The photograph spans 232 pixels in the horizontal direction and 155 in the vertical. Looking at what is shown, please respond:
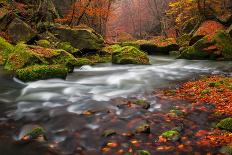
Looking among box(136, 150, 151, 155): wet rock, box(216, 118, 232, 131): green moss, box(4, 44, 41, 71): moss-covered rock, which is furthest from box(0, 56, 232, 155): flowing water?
box(216, 118, 232, 131): green moss

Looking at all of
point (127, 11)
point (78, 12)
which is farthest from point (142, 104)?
point (127, 11)

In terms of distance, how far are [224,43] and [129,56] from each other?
17.7 feet

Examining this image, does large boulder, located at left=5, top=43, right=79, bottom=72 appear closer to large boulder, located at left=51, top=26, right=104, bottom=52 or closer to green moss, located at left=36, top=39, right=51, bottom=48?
green moss, located at left=36, top=39, right=51, bottom=48

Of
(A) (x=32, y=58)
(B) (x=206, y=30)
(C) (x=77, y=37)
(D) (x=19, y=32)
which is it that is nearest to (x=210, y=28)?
(B) (x=206, y=30)

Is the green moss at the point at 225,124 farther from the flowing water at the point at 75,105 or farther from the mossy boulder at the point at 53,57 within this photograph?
the mossy boulder at the point at 53,57

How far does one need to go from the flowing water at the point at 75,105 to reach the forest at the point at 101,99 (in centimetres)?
2

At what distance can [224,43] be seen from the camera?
17250 mm

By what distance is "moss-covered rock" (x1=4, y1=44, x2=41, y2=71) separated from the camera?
11993 millimetres

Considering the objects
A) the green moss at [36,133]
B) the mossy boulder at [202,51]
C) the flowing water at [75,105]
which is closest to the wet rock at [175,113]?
the flowing water at [75,105]

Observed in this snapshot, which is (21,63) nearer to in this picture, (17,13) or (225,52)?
(17,13)

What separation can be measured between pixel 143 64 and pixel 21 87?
27.1 feet

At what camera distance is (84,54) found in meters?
19.2

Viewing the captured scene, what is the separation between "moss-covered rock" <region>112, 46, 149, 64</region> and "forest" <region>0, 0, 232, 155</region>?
2.1 inches

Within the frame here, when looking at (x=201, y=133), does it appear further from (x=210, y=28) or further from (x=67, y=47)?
(x=210, y=28)
